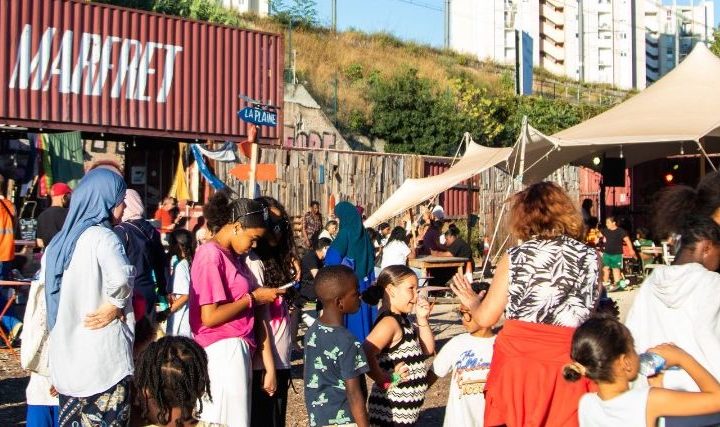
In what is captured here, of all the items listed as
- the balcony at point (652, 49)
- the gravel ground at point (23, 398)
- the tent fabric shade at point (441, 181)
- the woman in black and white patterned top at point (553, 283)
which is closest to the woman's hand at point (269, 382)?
the woman in black and white patterned top at point (553, 283)

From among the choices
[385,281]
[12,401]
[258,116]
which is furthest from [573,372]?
[258,116]

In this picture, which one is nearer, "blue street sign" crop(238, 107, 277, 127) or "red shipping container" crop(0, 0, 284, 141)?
"blue street sign" crop(238, 107, 277, 127)

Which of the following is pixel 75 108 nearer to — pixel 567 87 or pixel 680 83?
pixel 680 83

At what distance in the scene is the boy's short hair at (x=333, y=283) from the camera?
16.1ft

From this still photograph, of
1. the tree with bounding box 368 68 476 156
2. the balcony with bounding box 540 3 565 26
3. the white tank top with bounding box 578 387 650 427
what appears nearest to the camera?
the white tank top with bounding box 578 387 650 427

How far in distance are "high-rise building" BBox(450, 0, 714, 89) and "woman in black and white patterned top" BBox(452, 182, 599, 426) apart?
7648 cm

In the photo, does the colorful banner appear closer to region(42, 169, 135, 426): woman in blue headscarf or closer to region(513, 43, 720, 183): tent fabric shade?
region(513, 43, 720, 183): tent fabric shade

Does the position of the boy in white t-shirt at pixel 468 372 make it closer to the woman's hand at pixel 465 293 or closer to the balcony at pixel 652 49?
the woman's hand at pixel 465 293

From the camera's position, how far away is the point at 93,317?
4.72 m

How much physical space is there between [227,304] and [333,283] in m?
0.59

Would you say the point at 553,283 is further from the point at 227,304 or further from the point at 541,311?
the point at 227,304

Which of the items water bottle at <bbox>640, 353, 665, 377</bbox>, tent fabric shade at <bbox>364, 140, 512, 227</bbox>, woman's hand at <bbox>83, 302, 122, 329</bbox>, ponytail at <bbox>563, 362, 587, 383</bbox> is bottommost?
ponytail at <bbox>563, 362, 587, 383</bbox>

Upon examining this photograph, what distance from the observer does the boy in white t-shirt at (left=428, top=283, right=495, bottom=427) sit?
207 inches

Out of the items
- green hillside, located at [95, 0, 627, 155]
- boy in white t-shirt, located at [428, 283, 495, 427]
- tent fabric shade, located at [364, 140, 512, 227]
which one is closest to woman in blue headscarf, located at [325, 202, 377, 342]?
boy in white t-shirt, located at [428, 283, 495, 427]
